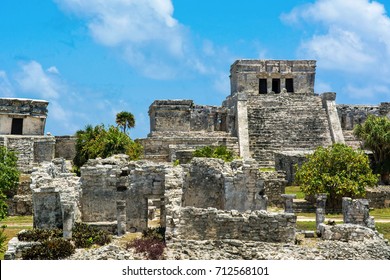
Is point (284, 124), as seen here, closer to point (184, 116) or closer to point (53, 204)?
point (184, 116)

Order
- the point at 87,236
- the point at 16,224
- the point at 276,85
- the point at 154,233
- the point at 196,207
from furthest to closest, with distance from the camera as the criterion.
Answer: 1. the point at 276,85
2. the point at 16,224
3. the point at 196,207
4. the point at 154,233
5. the point at 87,236

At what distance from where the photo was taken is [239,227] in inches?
661

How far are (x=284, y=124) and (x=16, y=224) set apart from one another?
25.6 m

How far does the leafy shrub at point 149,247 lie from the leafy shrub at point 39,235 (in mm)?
2207

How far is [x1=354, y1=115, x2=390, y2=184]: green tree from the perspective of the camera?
4041cm

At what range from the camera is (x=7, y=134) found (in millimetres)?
47281

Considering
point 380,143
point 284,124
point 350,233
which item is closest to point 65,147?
point 284,124

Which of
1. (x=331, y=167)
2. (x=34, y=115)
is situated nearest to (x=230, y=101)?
(x=34, y=115)

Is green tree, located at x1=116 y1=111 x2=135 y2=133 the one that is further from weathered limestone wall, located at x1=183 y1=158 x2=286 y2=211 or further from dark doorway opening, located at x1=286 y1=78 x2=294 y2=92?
weathered limestone wall, located at x1=183 y1=158 x2=286 y2=211

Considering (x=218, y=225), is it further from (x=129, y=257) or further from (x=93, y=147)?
(x=93, y=147)

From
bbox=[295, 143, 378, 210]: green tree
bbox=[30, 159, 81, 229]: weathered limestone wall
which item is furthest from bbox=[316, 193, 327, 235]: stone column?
bbox=[30, 159, 81, 229]: weathered limestone wall

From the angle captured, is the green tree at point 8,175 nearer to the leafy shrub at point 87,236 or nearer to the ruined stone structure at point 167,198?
the ruined stone structure at point 167,198

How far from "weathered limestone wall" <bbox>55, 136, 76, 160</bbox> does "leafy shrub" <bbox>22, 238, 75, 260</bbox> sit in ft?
112

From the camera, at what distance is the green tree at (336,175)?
31.9 m
